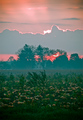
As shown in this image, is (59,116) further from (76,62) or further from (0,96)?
(76,62)

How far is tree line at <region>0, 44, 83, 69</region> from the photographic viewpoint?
160ft

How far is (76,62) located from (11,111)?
44.2m

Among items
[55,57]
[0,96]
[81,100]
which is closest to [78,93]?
[81,100]

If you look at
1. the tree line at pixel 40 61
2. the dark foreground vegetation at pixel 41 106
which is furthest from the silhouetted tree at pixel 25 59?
the dark foreground vegetation at pixel 41 106

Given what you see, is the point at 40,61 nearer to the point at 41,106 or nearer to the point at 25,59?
the point at 25,59

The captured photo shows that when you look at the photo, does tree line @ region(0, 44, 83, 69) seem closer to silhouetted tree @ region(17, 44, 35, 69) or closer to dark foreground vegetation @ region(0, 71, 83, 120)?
silhouetted tree @ region(17, 44, 35, 69)

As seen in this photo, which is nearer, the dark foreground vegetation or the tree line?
the dark foreground vegetation

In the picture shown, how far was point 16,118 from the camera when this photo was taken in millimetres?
7566

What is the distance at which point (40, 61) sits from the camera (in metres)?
49.7

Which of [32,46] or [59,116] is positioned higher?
[32,46]

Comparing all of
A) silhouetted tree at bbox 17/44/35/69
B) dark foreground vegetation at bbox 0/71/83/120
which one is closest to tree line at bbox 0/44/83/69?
silhouetted tree at bbox 17/44/35/69

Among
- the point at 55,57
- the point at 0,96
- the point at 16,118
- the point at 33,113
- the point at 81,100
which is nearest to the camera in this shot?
the point at 16,118

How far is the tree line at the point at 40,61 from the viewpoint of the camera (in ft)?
160

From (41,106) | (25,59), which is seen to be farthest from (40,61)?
(41,106)
